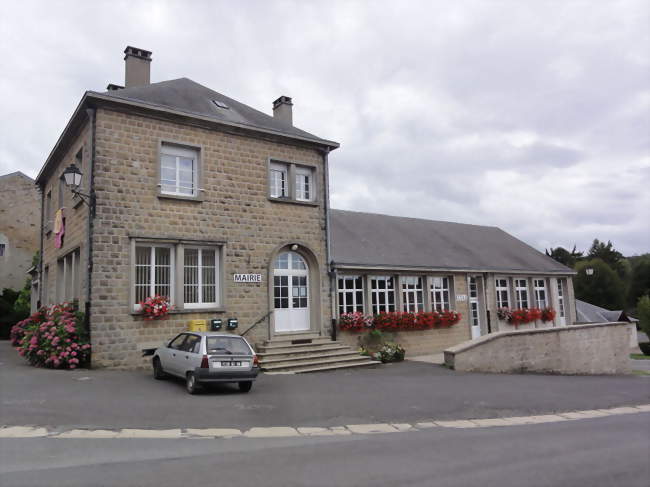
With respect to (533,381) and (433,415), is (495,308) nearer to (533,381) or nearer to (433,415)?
(533,381)

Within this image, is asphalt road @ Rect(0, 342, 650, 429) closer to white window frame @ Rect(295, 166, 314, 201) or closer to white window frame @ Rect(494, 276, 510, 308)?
white window frame @ Rect(295, 166, 314, 201)

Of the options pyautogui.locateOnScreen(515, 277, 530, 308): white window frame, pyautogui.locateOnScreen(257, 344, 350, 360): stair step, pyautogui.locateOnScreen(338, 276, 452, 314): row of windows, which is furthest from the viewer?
pyautogui.locateOnScreen(515, 277, 530, 308): white window frame

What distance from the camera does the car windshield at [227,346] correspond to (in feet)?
32.2

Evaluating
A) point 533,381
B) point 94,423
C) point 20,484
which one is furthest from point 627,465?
point 533,381

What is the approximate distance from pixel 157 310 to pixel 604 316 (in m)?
36.4

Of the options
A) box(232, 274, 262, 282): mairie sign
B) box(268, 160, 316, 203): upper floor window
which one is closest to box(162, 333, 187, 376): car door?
box(232, 274, 262, 282): mairie sign

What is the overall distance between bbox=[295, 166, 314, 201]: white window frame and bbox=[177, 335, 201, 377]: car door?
688cm

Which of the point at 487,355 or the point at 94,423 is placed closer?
the point at 94,423

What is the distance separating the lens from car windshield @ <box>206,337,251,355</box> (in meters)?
9.82

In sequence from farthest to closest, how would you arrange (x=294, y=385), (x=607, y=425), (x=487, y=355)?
(x=487, y=355) → (x=294, y=385) → (x=607, y=425)

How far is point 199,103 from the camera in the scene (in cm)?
1493

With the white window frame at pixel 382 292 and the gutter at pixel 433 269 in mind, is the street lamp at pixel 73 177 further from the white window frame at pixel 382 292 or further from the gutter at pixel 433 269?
the white window frame at pixel 382 292

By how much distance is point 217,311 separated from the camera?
1359cm

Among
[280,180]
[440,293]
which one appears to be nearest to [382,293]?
[440,293]
